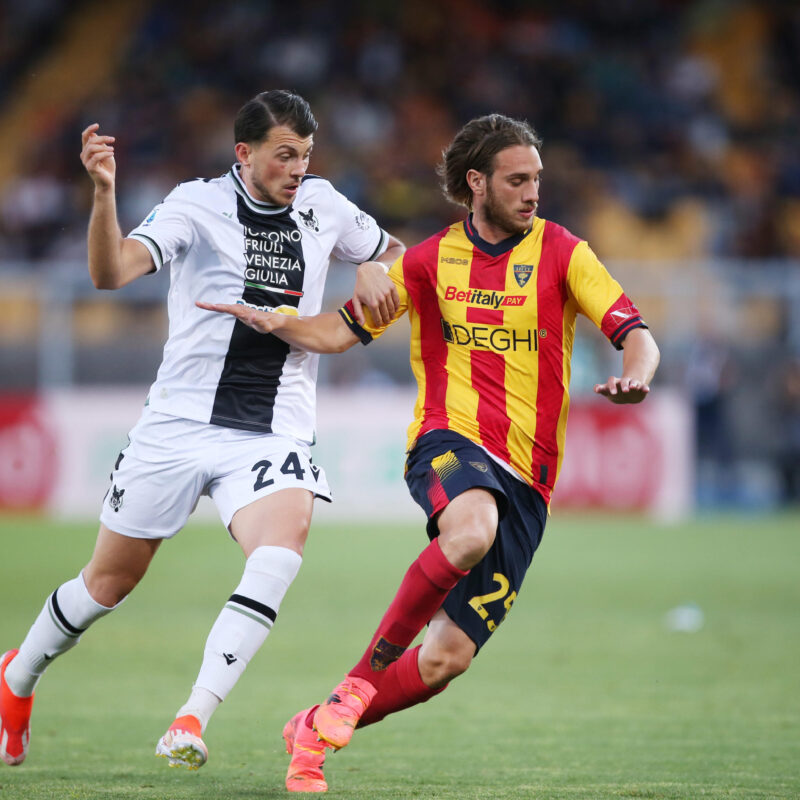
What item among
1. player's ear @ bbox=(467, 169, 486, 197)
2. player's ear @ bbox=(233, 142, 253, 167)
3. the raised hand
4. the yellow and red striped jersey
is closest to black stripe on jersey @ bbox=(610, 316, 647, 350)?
the yellow and red striped jersey

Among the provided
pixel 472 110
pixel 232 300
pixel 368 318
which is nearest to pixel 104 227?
pixel 232 300

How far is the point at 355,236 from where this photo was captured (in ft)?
17.8

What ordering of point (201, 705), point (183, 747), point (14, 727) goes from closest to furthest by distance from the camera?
point (183, 747) → point (201, 705) → point (14, 727)

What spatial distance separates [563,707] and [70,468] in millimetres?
10805

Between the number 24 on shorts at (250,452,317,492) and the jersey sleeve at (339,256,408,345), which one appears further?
the jersey sleeve at (339,256,408,345)

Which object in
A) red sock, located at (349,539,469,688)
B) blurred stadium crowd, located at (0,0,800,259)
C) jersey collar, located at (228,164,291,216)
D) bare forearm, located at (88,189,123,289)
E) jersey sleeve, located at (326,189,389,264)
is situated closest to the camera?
bare forearm, located at (88,189,123,289)

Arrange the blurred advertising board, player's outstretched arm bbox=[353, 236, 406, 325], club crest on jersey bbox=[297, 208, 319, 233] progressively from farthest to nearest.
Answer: the blurred advertising board
club crest on jersey bbox=[297, 208, 319, 233]
player's outstretched arm bbox=[353, 236, 406, 325]

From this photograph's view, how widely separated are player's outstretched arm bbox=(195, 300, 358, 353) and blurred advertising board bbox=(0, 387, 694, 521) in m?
11.1

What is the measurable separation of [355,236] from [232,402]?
3.03 ft

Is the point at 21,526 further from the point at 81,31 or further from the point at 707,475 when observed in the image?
the point at 81,31

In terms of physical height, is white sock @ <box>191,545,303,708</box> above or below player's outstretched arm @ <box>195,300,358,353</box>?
below

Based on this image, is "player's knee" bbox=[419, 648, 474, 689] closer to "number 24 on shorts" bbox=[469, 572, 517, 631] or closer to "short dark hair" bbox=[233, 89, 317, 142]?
"number 24 on shorts" bbox=[469, 572, 517, 631]

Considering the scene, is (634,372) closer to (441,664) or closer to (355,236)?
(441,664)

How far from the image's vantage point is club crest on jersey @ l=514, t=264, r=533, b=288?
4.96 meters
